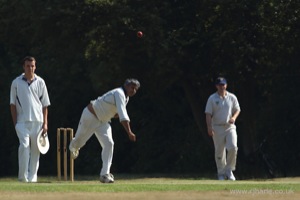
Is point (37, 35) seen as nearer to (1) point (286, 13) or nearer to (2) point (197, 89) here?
(2) point (197, 89)

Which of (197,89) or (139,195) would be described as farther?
(197,89)

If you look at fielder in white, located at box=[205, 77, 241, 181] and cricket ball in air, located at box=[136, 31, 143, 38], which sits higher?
cricket ball in air, located at box=[136, 31, 143, 38]

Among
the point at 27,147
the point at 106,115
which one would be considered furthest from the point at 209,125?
the point at 27,147

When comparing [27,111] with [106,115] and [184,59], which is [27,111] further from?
[184,59]

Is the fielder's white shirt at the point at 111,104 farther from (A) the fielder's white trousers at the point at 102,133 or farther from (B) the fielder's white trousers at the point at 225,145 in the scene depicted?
(B) the fielder's white trousers at the point at 225,145

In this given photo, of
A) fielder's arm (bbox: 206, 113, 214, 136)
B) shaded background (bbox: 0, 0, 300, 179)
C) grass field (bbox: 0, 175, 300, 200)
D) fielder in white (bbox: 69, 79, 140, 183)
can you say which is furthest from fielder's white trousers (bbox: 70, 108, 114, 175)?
shaded background (bbox: 0, 0, 300, 179)

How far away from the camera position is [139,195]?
12719 millimetres

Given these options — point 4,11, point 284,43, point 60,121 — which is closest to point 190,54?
point 284,43

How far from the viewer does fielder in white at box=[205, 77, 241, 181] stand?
17.7 meters

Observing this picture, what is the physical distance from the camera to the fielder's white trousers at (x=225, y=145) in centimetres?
1777

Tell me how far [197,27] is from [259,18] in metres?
1.77

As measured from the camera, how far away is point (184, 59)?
2653 cm

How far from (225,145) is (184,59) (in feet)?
28.9

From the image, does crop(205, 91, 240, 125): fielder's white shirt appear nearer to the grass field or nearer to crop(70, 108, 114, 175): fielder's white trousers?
crop(70, 108, 114, 175): fielder's white trousers
